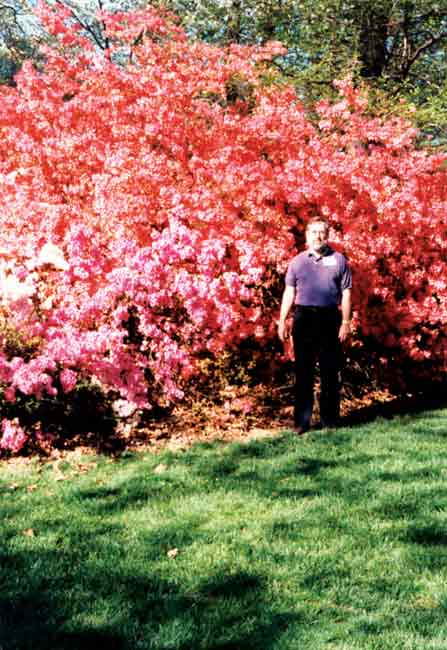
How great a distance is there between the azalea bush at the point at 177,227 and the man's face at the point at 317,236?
51 centimetres

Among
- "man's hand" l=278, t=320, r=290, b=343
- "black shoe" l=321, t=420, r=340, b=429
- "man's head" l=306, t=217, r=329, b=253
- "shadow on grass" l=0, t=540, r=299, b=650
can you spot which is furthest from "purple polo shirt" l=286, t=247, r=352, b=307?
"shadow on grass" l=0, t=540, r=299, b=650

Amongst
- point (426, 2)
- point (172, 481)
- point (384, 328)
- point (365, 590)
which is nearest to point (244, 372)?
point (384, 328)

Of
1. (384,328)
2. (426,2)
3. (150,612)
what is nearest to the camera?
(150,612)

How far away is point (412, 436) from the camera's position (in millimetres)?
6301

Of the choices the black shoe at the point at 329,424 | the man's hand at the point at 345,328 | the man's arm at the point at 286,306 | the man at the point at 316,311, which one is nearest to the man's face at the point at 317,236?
the man at the point at 316,311

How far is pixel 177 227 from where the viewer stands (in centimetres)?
641

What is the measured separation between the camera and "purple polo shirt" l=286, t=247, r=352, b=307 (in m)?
6.21

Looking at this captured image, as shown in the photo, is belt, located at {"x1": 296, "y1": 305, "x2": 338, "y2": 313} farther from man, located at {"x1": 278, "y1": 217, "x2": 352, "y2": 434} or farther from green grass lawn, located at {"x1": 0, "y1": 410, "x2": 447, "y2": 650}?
green grass lawn, located at {"x1": 0, "y1": 410, "x2": 447, "y2": 650}

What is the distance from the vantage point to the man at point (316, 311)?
6215 mm

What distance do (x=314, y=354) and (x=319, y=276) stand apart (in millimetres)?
670

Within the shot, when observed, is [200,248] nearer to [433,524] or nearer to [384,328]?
[384,328]

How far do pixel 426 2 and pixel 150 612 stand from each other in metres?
16.4

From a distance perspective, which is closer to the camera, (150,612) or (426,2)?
(150,612)

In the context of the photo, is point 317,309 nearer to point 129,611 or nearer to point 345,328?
point 345,328
